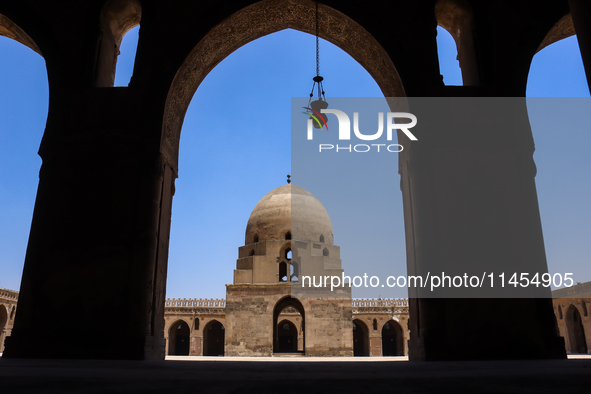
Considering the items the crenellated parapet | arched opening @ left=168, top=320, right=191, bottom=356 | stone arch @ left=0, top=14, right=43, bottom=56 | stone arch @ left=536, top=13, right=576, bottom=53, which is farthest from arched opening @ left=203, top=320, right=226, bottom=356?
stone arch @ left=536, top=13, right=576, bottom=53

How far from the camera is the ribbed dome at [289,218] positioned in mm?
20172

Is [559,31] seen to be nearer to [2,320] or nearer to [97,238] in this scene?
[97,238]

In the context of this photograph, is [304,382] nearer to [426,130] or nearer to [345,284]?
[426,130]

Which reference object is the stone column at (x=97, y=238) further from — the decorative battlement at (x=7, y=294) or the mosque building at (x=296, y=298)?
the decorative battlement at (x=7, y=294)

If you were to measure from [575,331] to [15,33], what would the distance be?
26.5 metres

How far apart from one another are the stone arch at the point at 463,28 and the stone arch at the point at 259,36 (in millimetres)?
1082

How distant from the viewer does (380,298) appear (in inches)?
1078

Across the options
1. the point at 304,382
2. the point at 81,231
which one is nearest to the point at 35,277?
the point at 81,231

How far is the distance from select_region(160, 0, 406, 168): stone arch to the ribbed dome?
1336cm

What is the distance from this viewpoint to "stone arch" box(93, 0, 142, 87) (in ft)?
20.2

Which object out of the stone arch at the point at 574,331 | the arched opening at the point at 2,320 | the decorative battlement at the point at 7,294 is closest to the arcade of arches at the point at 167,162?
the decorative battlement at the point at 7,294

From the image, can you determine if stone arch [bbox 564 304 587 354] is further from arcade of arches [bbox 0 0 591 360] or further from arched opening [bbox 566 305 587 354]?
arcade of arches [bbox 0 0 591 360]

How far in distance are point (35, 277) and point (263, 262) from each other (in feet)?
46.9

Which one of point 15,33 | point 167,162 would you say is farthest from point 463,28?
point 15,33
